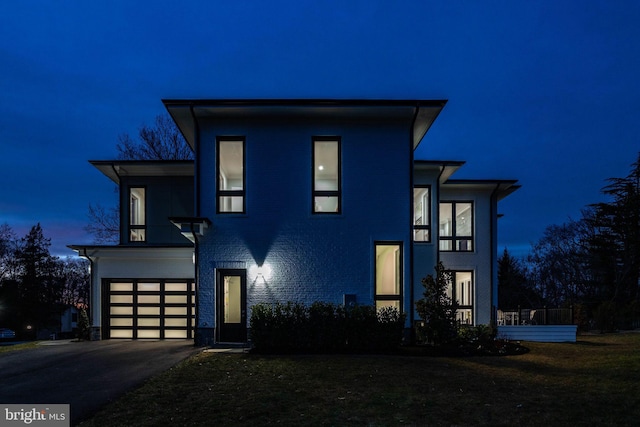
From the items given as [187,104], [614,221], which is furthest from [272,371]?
[614,221]

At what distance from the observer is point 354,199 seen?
1223 cm

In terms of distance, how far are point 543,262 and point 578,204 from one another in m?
38.8

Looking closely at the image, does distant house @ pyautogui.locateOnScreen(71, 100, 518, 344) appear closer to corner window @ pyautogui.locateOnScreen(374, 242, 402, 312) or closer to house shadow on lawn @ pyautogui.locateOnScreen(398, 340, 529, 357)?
corner window @ pyautogui.locateOnScreen(374, 242, 402, 312)

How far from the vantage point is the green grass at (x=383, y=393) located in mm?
5422

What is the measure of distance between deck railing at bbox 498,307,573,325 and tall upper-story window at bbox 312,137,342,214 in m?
9.61

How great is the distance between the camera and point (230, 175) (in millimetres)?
12688

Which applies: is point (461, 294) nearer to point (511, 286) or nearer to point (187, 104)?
point (187, 104)

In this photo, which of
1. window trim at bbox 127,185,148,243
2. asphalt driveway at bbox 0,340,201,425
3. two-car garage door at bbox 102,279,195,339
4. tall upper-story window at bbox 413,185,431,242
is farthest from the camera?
window trim at bbox 127,185,148,243

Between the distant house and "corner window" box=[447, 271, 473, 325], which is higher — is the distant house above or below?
above

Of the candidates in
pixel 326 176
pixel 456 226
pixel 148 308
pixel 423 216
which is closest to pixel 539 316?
pixel 456 226

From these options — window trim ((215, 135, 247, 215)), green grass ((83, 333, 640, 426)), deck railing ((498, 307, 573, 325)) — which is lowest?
deck railing ((498, 307, 573, 325))

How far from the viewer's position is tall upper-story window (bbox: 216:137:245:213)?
1230 centimetres

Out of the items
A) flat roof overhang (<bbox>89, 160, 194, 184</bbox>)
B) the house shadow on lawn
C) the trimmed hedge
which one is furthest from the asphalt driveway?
flat roof overhang (<bbox>89, 160, 194, 184</bbox>)

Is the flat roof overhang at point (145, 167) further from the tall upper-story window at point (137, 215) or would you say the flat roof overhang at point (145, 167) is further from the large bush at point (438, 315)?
the large bush at point (438, 315)
